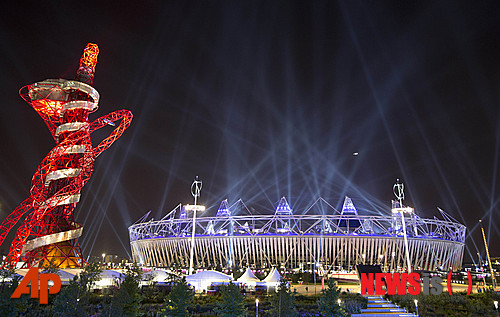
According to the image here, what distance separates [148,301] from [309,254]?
1984 inches

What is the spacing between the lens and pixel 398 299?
26.0 meters

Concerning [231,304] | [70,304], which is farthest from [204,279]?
[70,304]

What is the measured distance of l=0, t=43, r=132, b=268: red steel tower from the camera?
1516 inches

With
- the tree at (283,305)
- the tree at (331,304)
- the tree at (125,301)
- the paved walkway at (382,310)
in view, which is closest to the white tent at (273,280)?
the paved walkway at (382,310)

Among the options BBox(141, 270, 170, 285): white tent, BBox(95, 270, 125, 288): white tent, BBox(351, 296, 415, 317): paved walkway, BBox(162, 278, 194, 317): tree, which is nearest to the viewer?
BBox(162, 278, 194, 317): tree

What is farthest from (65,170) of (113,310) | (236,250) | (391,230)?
(391,230)

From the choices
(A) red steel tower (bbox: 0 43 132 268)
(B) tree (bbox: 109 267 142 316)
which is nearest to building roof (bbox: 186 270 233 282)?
(B) tree (bbox: 109 267 142 316)

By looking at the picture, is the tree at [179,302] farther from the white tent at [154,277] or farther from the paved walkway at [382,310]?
the white tent at [154,277]

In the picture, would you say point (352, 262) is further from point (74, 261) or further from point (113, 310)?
point (113, 310)

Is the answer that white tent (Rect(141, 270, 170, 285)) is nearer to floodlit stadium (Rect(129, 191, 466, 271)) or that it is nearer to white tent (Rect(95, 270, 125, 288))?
white tent (Rect(95, 270, 125, 288))

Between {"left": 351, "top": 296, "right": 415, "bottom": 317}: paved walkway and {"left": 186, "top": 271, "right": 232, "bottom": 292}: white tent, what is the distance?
42.1ft

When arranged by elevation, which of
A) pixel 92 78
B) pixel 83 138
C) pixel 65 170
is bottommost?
pixel 65 170

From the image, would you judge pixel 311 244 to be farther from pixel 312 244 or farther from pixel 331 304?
pixel 331 304

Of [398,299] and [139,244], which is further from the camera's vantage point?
[139,244]
